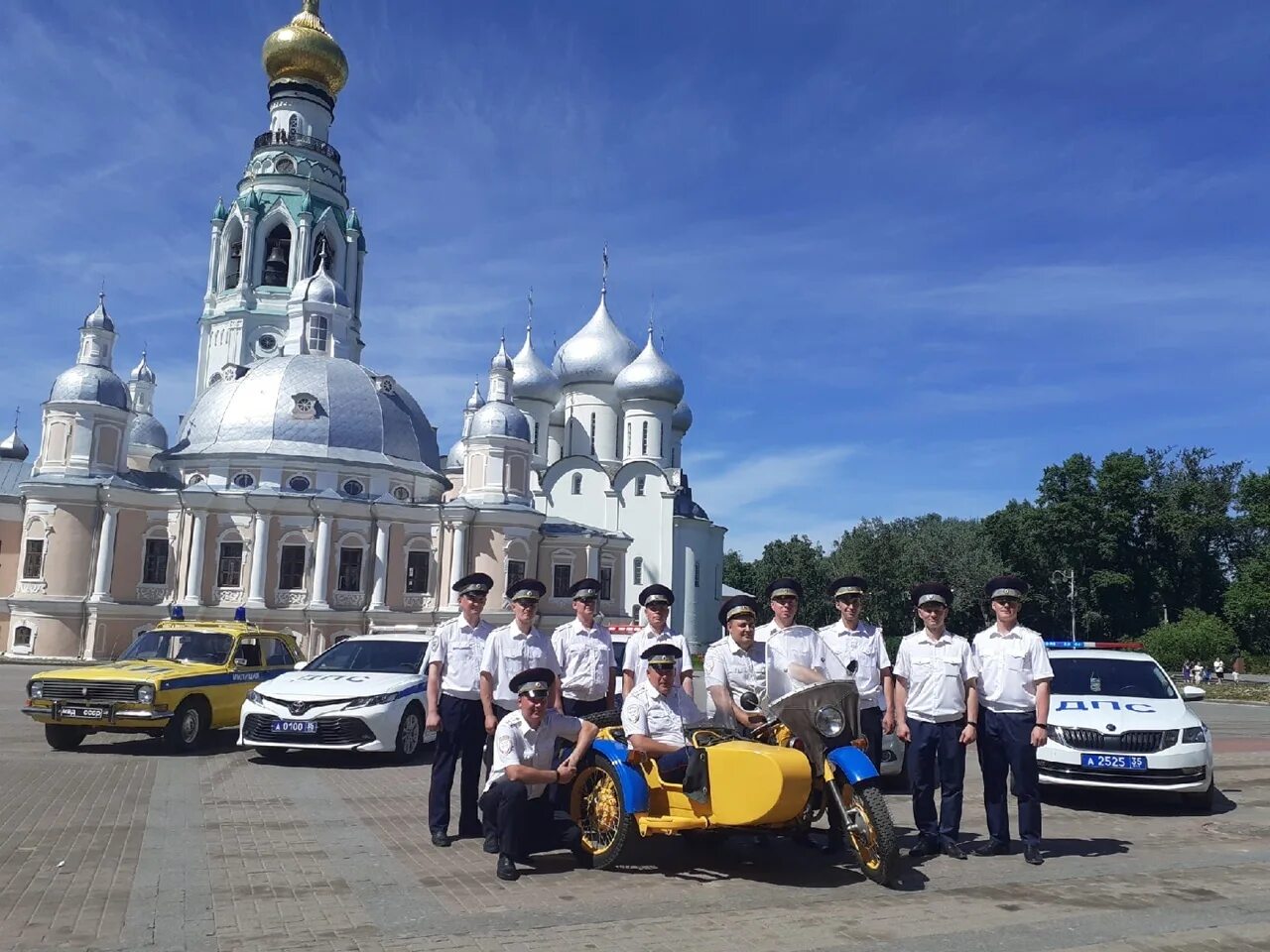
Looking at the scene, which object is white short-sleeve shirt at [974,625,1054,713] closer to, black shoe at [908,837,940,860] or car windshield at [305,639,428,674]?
black shoe at [908,837,940,860]

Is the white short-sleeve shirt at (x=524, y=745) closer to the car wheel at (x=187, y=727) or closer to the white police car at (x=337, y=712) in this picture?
the white police car at (x=337, y=712)

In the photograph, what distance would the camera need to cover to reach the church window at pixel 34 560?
36969 mm

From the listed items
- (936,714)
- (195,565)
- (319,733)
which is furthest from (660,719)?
(195,565)

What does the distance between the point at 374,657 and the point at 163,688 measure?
2435mm

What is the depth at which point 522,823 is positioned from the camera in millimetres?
6820

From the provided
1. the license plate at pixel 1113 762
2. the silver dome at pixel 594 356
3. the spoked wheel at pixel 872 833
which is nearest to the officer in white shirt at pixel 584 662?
the spoked wheel at pixel 872 833

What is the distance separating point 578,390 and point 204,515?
25415 millimetres

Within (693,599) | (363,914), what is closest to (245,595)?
(693,599)

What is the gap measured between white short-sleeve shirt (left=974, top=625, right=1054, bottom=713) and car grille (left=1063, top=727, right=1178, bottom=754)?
8.04 ft

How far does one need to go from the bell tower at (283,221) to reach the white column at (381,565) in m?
14.7

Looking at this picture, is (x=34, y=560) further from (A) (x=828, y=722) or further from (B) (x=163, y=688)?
(A) (x=828, y=722)

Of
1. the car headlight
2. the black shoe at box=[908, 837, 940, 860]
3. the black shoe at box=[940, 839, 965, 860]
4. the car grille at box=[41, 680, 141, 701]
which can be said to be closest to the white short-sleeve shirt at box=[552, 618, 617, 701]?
the black shoe at box=[908, 837, 940, 860]

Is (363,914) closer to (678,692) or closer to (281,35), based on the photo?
(678,692)

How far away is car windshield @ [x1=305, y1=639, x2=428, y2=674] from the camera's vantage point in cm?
1298
